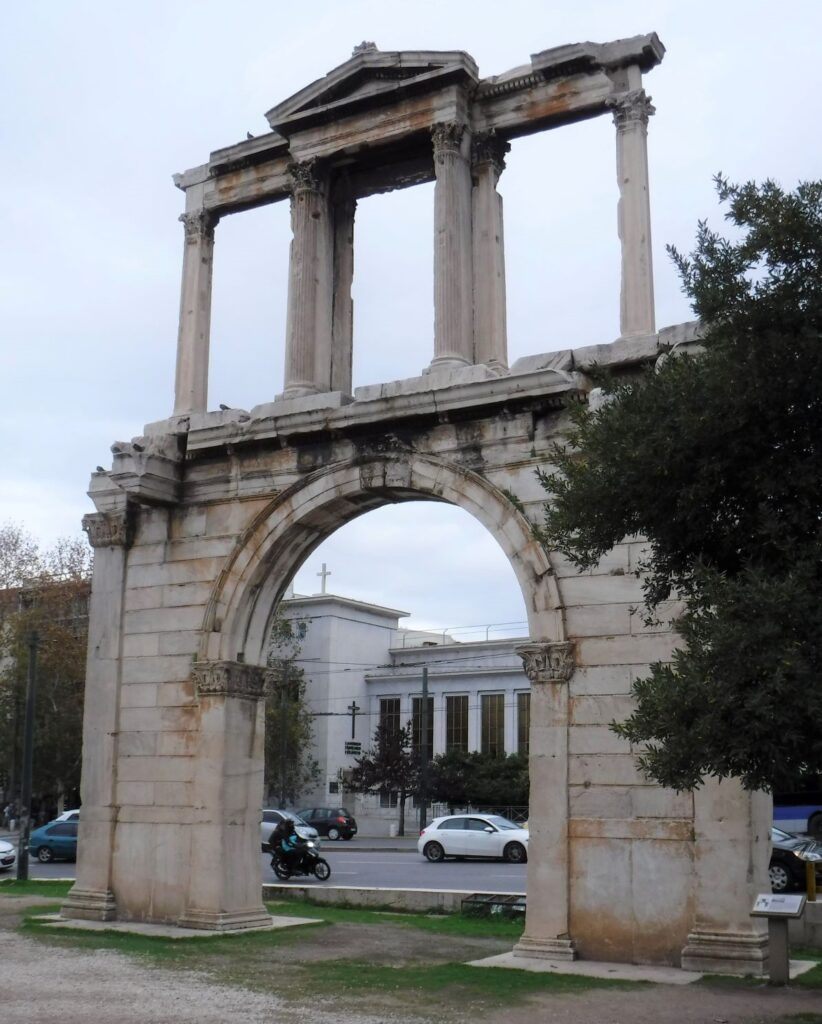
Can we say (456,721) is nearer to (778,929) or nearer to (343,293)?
(343,293)

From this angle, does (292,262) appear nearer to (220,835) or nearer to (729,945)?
(220,835)

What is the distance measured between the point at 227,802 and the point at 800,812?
753 inches

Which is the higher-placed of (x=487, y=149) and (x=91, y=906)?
(x=487, y=149)

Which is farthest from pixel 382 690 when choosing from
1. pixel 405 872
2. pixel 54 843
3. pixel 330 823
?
pixel 405 872

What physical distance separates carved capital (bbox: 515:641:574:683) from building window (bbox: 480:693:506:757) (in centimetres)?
3739

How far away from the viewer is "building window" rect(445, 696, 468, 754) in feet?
169

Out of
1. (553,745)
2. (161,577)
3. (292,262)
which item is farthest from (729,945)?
(292,262)

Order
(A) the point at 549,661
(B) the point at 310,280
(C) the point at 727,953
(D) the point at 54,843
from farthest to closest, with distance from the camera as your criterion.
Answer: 1. (D) the point at 54,843
2. (B) the point at 310,280
3. (A) the point at 549,661
4. (C) the point at 727,953

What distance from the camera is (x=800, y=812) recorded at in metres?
30.0

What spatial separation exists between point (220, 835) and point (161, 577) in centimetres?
346

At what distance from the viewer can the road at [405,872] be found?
22.4 meters

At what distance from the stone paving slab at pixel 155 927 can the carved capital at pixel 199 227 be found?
9193 mm

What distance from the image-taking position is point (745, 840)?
12.0 meters

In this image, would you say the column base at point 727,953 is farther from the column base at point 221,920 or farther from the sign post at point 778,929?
the column base at point 221,920
